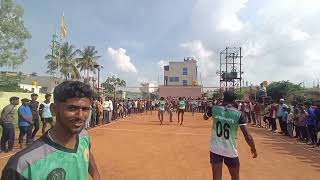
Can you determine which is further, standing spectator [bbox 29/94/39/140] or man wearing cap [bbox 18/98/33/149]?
standing spectator [bbox 29/94/39/140]

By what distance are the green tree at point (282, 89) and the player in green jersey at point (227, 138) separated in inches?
1896

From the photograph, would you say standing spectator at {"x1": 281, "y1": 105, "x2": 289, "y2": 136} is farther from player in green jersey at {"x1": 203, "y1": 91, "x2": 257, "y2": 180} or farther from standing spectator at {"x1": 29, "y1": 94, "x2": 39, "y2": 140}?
player in green jersey at {"x1": 203, "y1": 91, "x2": 257, "y2": 180}

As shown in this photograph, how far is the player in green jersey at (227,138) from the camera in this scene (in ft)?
21.1

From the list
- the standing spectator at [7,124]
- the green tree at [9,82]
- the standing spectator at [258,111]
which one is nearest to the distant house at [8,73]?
the green tree at [9,82]

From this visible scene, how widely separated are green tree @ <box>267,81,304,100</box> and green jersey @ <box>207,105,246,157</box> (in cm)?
4816

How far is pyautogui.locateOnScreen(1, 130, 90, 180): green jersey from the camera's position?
7.11 feet

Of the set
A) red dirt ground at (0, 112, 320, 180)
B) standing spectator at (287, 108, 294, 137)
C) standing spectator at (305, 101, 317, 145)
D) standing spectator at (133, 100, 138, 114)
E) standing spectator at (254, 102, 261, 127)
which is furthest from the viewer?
standing spectator at (133, 100, 138, 114)

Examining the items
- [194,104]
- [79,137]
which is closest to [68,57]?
[194,104]

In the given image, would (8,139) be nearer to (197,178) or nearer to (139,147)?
(139,147)

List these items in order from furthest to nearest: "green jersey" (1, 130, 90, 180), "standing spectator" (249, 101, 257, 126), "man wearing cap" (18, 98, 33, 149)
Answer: "standing spectator" (249, 101, 257, 126), "man wearing cap" (18, 98, 33, 149), "green jersey" (1, 130, 90, 180)

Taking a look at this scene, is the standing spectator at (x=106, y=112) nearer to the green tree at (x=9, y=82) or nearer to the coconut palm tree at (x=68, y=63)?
the green tree at (x=9, y=82)

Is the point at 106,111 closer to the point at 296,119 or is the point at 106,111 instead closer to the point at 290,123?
the point at 290,123

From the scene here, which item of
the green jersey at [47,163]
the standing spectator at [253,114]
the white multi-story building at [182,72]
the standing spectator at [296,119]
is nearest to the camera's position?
the green jersey at [47,163]

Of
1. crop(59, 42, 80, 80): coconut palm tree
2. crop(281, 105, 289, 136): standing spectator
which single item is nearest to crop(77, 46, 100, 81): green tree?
crop(59, 42, 80, 80): coconut palm tree
